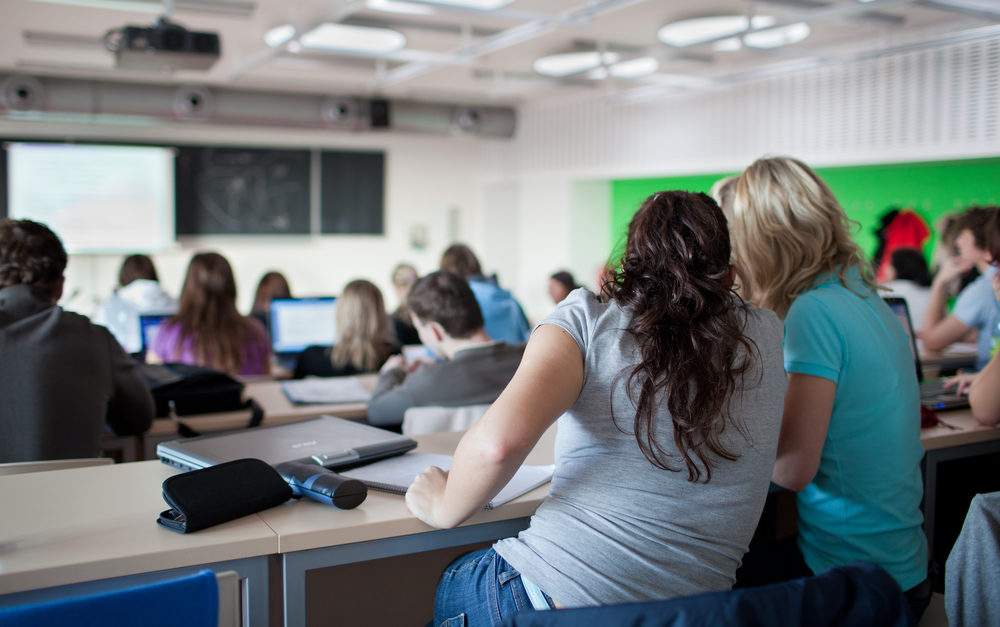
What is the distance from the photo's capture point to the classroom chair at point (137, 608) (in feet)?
3.25

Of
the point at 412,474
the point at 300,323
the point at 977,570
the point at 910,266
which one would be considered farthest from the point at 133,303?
the point at 910,266

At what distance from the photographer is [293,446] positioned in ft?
6.03

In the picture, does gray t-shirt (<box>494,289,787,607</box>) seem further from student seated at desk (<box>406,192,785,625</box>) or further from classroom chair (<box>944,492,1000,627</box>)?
classroom chair (<box>944,492,1000,627</box>)

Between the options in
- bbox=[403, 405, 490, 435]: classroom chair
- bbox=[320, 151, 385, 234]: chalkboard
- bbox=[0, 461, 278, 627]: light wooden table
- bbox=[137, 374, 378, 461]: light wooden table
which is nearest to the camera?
bbox=[0, 461, 278, 627]: light wooden table

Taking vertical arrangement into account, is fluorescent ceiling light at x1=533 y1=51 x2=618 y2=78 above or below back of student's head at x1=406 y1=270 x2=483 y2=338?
above

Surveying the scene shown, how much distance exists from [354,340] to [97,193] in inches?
196

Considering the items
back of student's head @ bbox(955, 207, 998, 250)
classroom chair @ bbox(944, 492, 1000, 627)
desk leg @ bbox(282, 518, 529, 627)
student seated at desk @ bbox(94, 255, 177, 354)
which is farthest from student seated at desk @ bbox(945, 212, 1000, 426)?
student seated at desk @ bbox(94, 255, 177, 354)

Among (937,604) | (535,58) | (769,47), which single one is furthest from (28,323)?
(535,58)

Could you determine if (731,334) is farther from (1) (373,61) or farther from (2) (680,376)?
(1) (373,61)

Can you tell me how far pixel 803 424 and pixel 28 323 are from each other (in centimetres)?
190

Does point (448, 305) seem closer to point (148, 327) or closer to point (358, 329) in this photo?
point (358, 329)

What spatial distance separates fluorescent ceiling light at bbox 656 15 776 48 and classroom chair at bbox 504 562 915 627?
4070mm

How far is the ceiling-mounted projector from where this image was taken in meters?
4.41

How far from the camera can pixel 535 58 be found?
6.89m
